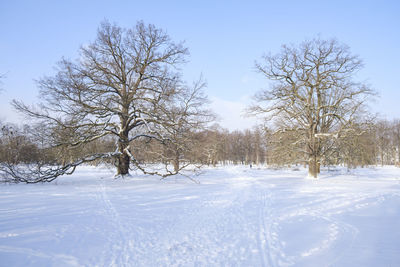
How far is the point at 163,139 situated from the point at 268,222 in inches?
385

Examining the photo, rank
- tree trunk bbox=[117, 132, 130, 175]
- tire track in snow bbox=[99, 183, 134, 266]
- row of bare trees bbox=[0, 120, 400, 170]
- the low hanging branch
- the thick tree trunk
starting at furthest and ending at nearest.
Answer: the thick tree trunk < tree trunk bbox=[117, 132, 130, 175] < row of bare trees bbox=[0, 120, 400, 170] < the low hanging branch < tire track in snow bbox=[99, 183, 134, 266]

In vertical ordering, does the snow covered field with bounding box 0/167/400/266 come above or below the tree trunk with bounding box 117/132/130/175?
below

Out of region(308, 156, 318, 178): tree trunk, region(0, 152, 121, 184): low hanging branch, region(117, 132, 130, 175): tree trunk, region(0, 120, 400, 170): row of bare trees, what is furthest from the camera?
region(308, 156, 318, 178): tree trunk

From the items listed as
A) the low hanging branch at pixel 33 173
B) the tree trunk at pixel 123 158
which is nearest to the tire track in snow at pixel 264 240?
the tree trunk at pixel 123 158

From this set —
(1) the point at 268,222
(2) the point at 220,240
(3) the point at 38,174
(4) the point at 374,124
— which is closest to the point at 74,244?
(2) the point at 220,240

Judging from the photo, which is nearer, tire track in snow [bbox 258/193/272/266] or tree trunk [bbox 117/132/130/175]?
tire track in snow [bbox 258/193/272/266]

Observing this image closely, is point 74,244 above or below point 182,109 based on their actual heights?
below

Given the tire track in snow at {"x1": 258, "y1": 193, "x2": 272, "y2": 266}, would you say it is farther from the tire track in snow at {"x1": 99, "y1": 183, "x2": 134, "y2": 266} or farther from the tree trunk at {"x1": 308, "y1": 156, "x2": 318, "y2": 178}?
the tree trunk at {"x1": 308, "y1": 156, "x2": 318, "y2": 178}

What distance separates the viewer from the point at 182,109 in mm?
15211

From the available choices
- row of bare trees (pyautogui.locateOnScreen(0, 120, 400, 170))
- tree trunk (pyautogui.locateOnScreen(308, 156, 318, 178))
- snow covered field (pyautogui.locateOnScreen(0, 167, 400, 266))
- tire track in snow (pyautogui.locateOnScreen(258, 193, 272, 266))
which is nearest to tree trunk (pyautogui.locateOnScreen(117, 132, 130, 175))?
row of bare trees (pyautogui.locateOnScreen(0, 120, 400, 170))

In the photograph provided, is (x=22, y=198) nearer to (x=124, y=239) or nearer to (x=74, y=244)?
(x=74, y=244)

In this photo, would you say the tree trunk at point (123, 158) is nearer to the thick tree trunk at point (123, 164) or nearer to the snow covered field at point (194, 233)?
the thick tree trunk at point (123, 164)

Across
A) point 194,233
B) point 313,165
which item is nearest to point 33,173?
point 194,233

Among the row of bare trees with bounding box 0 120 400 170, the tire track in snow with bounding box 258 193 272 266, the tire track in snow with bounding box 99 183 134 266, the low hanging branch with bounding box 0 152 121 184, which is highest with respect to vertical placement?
the row of bare trees with bounding box 0 120 400 170
